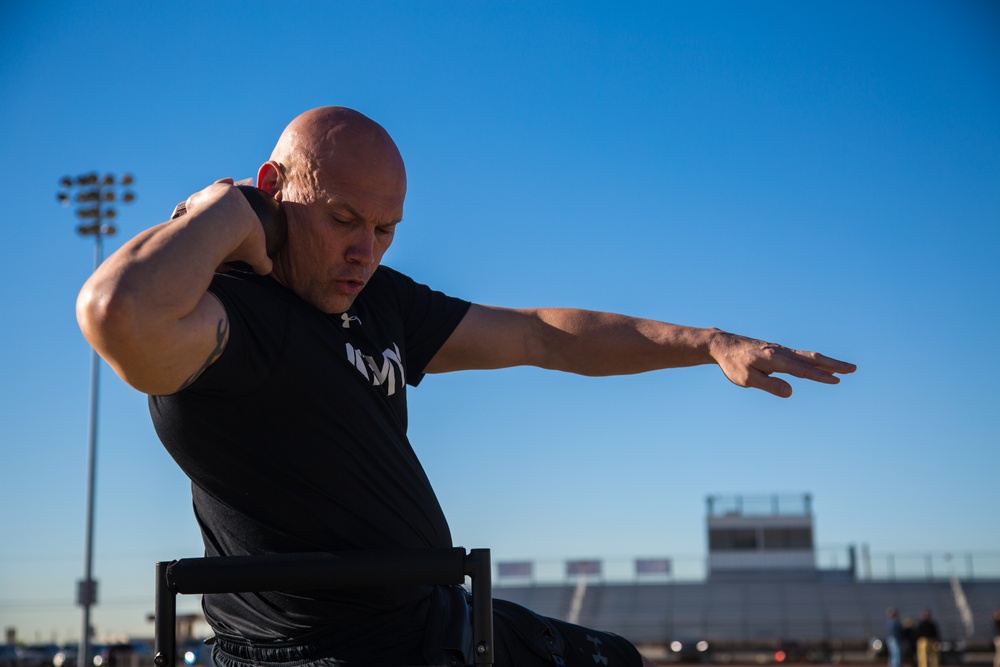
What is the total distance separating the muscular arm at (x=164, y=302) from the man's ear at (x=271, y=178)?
0.42m

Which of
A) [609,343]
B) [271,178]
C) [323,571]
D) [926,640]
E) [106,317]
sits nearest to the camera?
[106,317]

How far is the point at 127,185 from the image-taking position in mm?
29484

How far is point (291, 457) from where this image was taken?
7.73ft

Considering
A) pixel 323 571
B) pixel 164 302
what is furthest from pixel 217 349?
pixel 323 571

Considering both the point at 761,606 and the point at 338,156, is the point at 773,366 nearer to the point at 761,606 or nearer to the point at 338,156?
the point at 338,156

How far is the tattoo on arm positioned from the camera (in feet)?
6.88

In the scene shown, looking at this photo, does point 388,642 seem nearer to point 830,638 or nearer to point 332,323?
point 332,323

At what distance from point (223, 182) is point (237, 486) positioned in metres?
0.70

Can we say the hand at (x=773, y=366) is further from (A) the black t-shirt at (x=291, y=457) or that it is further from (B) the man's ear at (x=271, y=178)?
(B) the man's ear at (x=271, y=178)

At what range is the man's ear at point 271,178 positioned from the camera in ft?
8.54

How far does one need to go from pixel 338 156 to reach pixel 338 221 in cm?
15

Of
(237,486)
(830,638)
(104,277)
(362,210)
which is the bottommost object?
(830,638)

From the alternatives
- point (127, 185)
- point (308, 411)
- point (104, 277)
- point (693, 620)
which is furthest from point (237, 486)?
point (693, 620)

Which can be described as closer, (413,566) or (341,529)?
(413,566)
